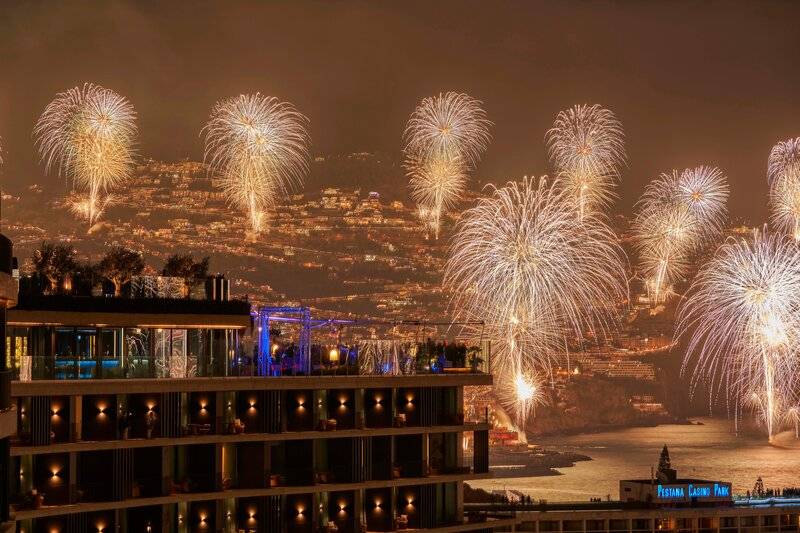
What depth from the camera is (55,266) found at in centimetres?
4425

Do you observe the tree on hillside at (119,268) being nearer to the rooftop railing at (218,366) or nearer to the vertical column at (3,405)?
the rooftop railing at (218,366)

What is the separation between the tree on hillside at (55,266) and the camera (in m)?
41.9

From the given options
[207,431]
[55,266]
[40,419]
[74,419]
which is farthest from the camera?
[55,266]

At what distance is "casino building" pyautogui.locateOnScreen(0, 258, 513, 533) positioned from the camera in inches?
1484

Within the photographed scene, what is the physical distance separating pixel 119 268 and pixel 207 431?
5.54 m

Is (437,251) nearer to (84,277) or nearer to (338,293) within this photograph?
(338,293)

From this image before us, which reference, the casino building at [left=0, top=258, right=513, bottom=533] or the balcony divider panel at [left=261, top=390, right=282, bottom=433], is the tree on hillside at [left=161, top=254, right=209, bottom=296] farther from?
the balcony divider panel at [left=261, top=390, right=282, bottom=433]

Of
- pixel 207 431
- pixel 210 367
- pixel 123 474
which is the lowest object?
pixel 123 474

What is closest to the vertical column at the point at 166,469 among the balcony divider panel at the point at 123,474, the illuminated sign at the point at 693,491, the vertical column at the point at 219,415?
the balcony divider panel at the point at 123,474

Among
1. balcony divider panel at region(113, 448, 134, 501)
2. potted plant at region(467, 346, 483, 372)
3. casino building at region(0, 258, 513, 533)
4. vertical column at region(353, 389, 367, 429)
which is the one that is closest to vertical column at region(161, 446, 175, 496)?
casino building at region(0, 258, 513, 533)

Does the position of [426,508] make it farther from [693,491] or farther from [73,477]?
[693,491]

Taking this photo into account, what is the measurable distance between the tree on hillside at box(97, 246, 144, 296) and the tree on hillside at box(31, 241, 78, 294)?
95 cm

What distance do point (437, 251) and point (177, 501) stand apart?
506 ft

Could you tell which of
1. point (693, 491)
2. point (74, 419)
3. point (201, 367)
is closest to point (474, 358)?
point (201, 367)
